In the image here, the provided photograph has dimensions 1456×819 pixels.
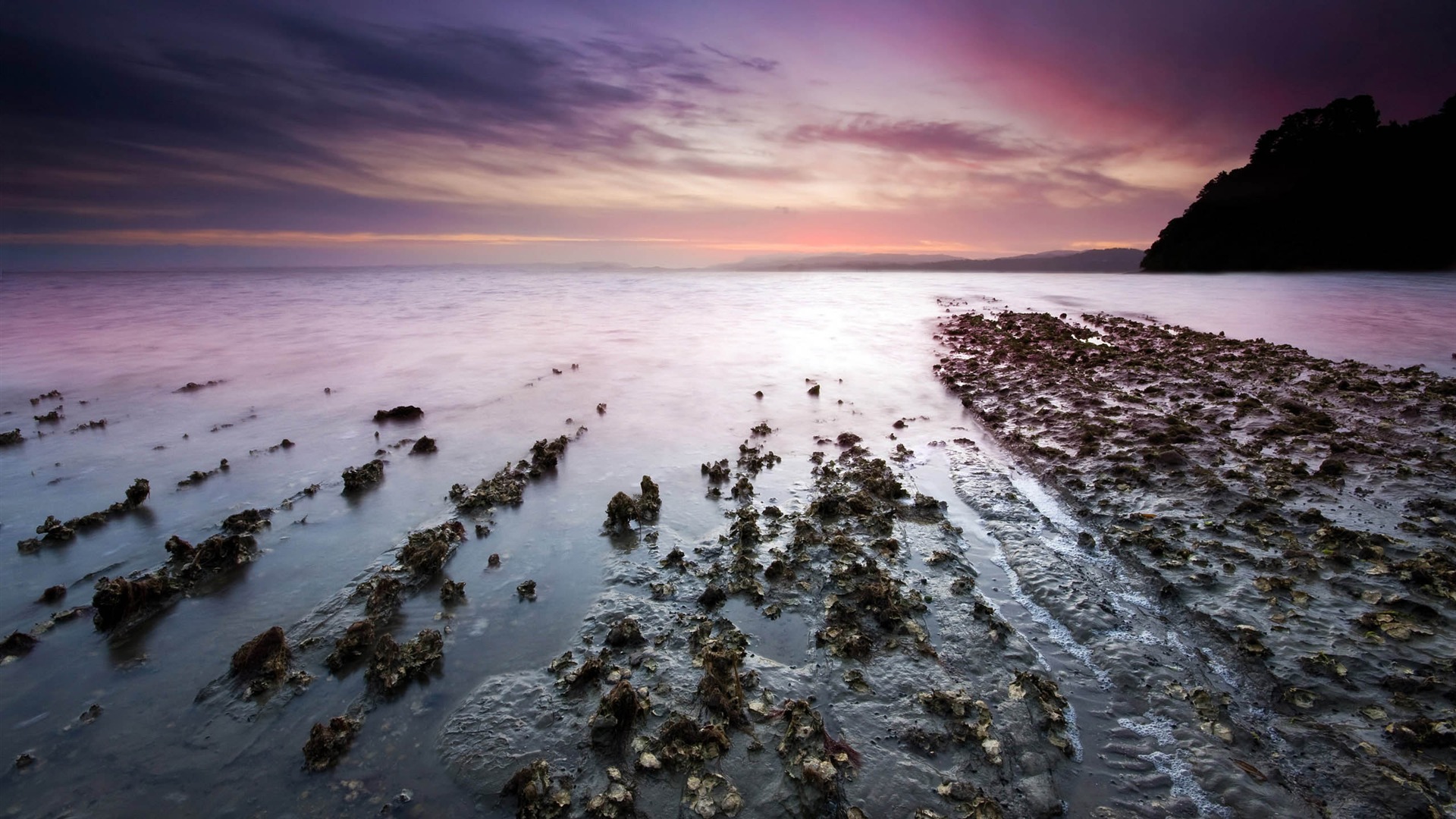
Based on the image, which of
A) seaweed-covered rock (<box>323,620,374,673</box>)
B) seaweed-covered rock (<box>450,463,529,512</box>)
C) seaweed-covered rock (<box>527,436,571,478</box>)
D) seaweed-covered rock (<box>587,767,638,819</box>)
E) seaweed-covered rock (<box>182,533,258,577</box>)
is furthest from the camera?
seaweed-covered rock (<box>527,436,571,478</box>)

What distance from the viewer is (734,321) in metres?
27.6

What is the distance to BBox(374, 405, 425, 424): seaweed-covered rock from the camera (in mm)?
10094

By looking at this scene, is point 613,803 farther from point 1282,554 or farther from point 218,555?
point 1282,554

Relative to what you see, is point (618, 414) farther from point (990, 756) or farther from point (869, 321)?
point (869, 321)

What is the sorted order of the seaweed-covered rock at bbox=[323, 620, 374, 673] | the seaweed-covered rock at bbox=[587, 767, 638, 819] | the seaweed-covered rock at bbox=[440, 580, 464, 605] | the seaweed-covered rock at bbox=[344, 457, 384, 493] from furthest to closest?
the seaweed-covered rock at bbox=[344, 457, 384, 493], the seaweed-covered rock at bbox=[440, 580, 464, 605], the seaweed-covered rock at bbox=[323, 620, 374, 673], the seaweed-covered rock at bbox=[587, 767, 638, 819]

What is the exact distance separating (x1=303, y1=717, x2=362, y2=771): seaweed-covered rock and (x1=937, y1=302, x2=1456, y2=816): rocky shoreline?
4.84 metres

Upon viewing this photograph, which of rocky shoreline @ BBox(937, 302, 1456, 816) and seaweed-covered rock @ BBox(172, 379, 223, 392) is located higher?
rocky shoreline @ BBox(937, 302, 1456, 816)

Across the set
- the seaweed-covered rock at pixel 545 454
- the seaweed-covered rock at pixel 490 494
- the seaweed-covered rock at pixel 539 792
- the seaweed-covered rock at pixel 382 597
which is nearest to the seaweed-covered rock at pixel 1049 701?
the seaweed-covered rock at pixel 539 792

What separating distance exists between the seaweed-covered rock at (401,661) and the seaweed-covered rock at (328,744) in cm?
34

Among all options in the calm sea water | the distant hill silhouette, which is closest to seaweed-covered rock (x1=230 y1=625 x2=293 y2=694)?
the calm sea water

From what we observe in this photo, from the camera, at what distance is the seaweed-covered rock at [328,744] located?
328 centimetres

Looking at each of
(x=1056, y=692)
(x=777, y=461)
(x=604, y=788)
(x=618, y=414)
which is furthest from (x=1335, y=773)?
(x=618, y=414)

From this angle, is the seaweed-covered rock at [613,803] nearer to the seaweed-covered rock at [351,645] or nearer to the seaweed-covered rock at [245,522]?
the seaweed-covered rock at [351,645]

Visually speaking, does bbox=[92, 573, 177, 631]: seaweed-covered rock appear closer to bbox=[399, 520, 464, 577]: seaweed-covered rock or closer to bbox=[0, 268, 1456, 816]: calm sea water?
bbox=[0, 268, 1456, 816]: calm sea water
